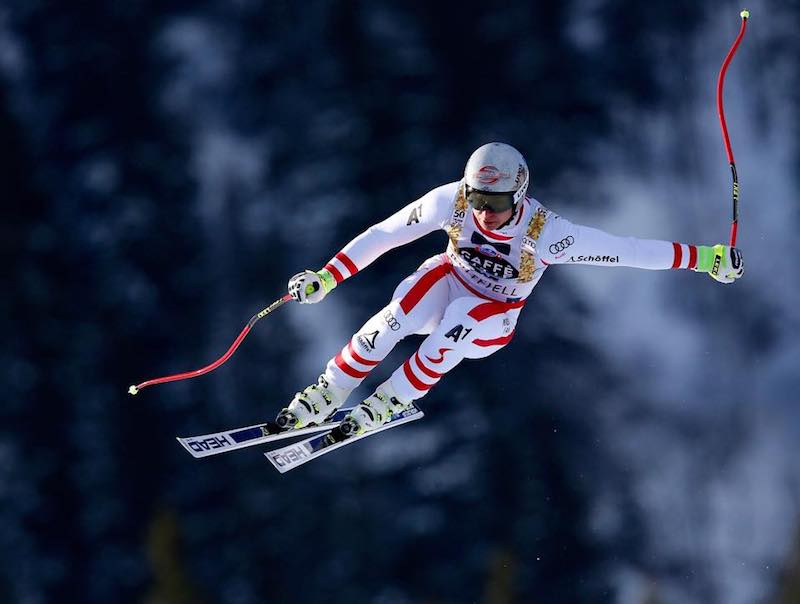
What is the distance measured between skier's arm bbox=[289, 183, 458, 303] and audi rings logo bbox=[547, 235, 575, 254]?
57 centimetres

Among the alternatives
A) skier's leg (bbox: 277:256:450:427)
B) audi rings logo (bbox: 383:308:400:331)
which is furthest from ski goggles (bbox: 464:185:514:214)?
audi rings logo (bbox: 383:308:400:331)

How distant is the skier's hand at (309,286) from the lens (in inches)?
284

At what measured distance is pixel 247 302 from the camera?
75.9 feet

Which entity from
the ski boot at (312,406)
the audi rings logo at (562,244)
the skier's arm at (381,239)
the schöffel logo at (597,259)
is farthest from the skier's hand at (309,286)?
the schöffel logo at (597,259)

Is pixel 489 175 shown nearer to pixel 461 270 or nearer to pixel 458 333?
pixel 461 270

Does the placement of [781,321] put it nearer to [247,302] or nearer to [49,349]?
[247,302]

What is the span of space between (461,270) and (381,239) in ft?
1.51

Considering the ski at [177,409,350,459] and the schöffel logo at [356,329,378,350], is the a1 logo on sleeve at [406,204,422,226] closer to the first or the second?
the schöffel logo at [356,329,378,350]

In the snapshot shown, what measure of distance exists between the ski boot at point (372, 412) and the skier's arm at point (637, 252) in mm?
1113

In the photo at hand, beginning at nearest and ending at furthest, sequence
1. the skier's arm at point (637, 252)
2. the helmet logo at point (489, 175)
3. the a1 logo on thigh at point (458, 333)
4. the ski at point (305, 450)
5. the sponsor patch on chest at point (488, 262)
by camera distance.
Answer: the helmet logo at point (489, 175)
the skier's arm at point (637, 252)
the a1 logo on thigh at point (458, 333)
the sponsor patch on chest at point (488, 262)
the ski at point (305, 450)

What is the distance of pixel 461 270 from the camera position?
7.40 metres

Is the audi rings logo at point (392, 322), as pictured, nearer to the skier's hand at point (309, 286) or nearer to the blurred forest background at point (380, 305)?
the skier's hand at point (309, 286)

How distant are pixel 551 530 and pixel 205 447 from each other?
12.6 m

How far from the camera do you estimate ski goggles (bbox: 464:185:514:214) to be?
6.90m
